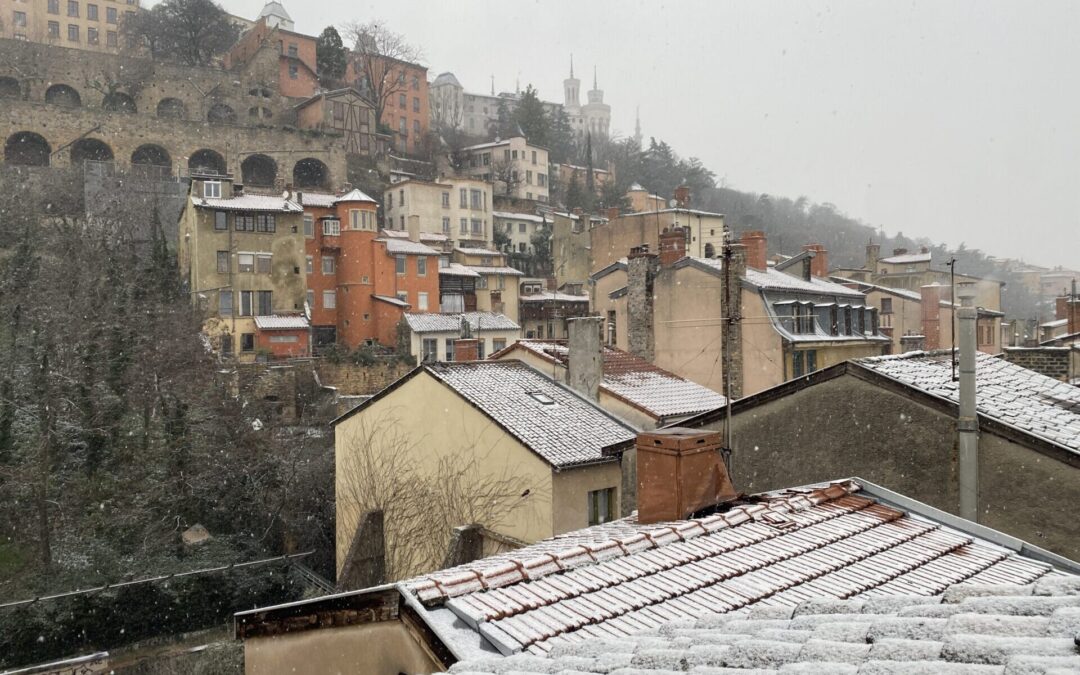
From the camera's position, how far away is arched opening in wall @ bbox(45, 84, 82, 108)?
50625mm

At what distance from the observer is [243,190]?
1548 inches

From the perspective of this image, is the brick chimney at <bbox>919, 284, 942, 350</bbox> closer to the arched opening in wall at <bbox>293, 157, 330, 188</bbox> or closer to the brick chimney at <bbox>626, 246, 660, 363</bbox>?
the brick chimney at <bbox>626, 246, 660, 363</bbox>

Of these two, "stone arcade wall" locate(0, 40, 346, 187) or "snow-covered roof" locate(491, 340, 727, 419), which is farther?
"stone arcade wall" locate(0, 40, 346, 187)

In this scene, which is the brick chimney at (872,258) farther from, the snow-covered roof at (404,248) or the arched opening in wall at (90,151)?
the arched opening in wall at (90,151)

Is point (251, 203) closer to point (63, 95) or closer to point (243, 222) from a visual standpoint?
point (243, 222)

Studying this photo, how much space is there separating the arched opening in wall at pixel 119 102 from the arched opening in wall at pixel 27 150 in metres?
4.95

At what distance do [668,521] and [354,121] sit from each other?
56.4m

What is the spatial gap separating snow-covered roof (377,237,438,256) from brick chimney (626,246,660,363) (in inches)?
800

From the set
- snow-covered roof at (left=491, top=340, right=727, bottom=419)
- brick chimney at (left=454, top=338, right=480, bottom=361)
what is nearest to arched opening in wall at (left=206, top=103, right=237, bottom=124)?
brick chimney at (left=454, top=338, right=480, bottom=361)

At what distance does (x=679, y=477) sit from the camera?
22.8ft

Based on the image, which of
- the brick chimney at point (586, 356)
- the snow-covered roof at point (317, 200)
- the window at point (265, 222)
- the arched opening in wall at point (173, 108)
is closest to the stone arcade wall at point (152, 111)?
the arched opening in wall at point (173, 108)

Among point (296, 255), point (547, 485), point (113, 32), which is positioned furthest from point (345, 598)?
point (113, 32)

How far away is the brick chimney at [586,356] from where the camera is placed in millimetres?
16875

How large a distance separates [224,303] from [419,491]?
2368 centimetres
